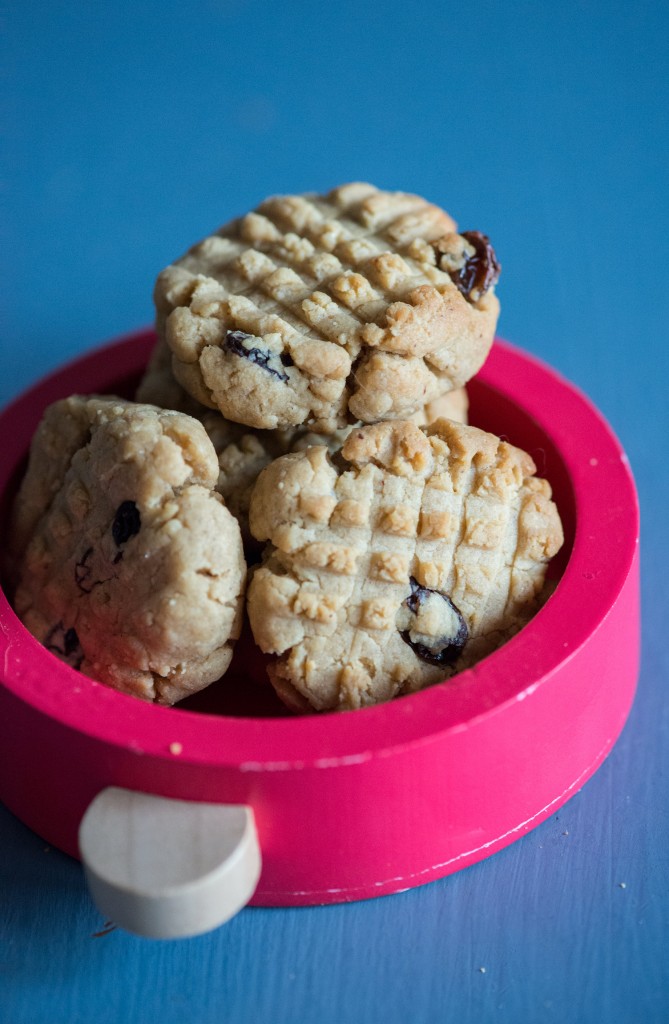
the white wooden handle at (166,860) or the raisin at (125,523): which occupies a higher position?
the raisin at (125,523)

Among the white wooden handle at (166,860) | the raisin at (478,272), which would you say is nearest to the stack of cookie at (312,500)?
the raisin at (478,272)

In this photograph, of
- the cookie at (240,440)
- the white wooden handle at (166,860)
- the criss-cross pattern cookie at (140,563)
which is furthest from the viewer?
the cookie at (240,440)

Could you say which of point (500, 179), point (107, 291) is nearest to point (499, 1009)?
point (107, 291)

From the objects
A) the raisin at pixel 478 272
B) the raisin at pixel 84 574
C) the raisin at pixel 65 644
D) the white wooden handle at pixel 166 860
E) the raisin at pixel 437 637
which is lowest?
the white wooden handle at pixel 166 860

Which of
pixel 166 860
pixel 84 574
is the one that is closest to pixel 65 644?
pixel 84 574

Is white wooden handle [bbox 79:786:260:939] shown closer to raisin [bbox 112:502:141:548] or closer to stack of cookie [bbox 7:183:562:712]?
stack of cookie [bbox 7:183:562:712]

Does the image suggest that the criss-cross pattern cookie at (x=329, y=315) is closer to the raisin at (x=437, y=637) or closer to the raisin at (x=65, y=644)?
the raisin at (x=437, y=637)

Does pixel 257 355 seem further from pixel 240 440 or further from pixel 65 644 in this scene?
pixel 65 644

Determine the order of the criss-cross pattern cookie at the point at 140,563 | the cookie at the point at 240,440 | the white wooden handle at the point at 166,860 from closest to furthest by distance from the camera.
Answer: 1. the white wooden handle at the point at 166,860
2. the criss-cross pattern cookie at the point at 140,563
3. the cookie at the point at 240,440
